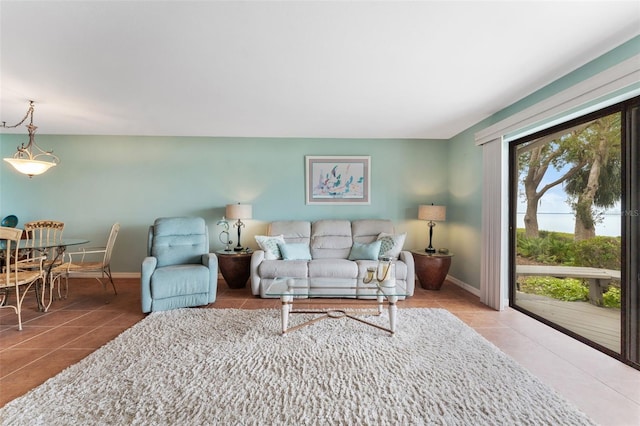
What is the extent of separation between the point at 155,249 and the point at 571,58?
4.61 meters

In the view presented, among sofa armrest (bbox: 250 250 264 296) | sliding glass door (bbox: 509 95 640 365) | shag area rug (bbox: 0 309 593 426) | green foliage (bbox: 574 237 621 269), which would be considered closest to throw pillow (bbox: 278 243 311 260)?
sofa armrest (bbox: 250 250 264 296)

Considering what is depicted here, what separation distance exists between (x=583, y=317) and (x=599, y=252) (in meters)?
0.66

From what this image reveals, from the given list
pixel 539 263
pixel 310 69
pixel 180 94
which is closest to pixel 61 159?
pixel 180 94

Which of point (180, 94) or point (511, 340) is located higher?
point (180, 94)

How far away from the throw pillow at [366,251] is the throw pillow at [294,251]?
2.15 feet

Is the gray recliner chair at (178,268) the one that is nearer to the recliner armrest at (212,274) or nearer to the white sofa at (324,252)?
the recliner armrest at (212,274)

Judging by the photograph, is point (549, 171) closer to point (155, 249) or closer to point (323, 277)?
point (323, 277)

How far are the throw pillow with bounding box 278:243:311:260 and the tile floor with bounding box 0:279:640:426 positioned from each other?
63cm

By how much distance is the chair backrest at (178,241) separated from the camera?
3357mm

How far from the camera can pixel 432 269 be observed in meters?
3.79

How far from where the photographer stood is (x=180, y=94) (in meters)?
2.83

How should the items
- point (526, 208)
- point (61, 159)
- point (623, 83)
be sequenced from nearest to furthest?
1. point (623, 83)
2. point (526, 208)
3. point (61, 159)

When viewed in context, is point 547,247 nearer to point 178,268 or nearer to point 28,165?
point 178,268

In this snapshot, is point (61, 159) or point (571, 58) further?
point (61, 159)
